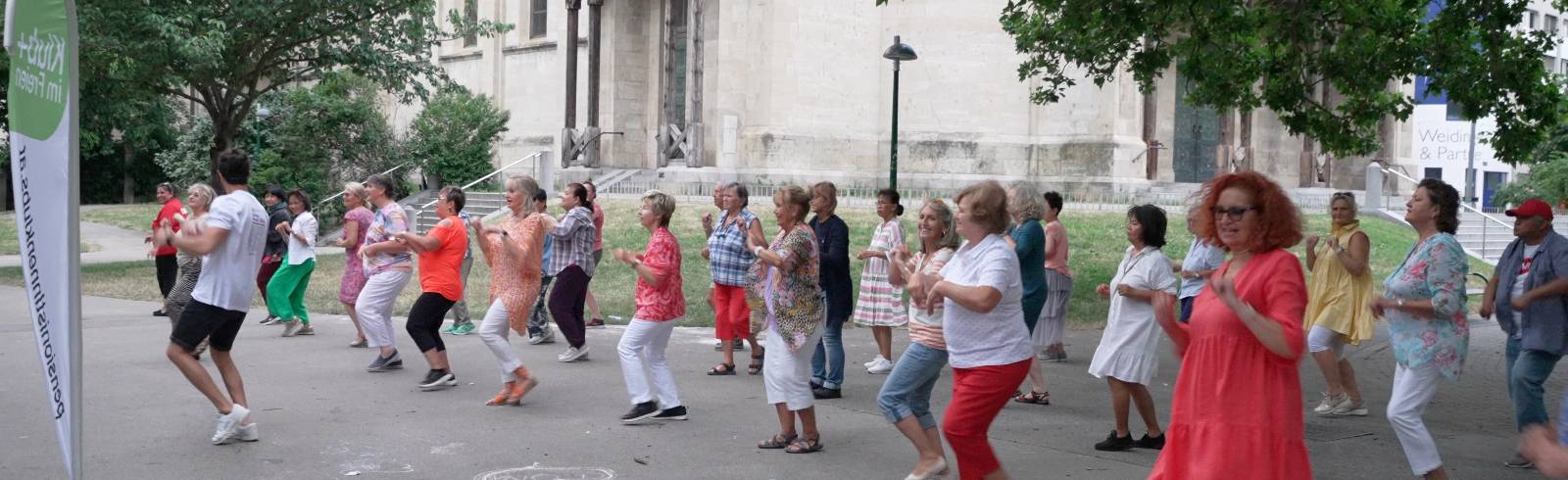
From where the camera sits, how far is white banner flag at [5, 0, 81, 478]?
391 cm

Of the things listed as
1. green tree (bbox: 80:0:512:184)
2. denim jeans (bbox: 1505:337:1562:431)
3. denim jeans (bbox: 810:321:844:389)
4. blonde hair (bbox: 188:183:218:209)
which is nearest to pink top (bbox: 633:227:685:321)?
denim jeans (bbox: 810:321:844:389)

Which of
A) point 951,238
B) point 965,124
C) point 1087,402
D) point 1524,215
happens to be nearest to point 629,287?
point 1087,402

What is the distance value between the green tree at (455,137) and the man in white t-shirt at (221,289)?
25512 millimetres

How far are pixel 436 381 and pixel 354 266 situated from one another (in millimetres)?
2930

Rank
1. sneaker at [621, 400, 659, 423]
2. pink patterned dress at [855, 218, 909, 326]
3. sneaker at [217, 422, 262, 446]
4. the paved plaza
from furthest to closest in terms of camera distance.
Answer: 1. pink patterned dress at [855, 218, 909, 326]
2. sneaker at [621, 400, 659, 423]
3. sneaker at [217, 422, 262, 446]
4. the paved plaza

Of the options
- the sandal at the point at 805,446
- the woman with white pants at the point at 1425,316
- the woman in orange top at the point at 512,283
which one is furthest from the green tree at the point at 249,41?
the woman with white pants at the point at 1425,316

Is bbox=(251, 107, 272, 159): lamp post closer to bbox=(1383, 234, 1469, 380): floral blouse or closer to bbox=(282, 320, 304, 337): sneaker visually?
bbox=(282, 320, 304, 337): sneaker

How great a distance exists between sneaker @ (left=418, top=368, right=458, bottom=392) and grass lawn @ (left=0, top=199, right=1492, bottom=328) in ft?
16.4

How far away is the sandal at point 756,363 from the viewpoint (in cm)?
1109

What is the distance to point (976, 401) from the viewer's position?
5766 millimetres

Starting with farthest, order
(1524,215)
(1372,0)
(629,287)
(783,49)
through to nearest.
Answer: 1. (783,49)
2. (629,287)
3. (1372,0)
4. (1524,215)

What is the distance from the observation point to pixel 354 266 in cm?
1241

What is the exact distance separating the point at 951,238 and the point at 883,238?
253cm

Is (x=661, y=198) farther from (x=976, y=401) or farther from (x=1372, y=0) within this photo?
(x=1372, y=0)
